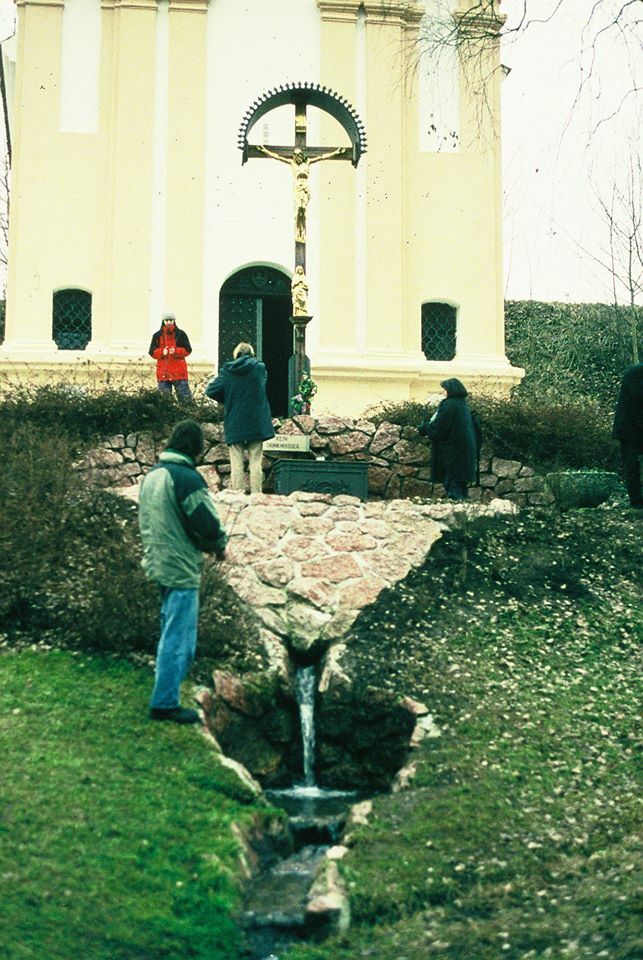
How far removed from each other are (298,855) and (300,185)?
971cm

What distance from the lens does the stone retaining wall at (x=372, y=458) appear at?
14.8 meters

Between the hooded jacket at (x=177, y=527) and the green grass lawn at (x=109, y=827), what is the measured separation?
1.11 meters

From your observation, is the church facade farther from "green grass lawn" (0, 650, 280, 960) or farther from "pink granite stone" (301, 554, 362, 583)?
"green grass lawn" (0, 650, 280, 960)

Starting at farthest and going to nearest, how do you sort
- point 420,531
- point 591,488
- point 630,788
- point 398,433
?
point 398,433, point 591,488, point 420,531, point 630,788

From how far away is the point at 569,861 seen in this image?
731 cm

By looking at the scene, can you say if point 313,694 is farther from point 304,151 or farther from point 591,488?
point 304,151

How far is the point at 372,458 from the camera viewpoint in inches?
599

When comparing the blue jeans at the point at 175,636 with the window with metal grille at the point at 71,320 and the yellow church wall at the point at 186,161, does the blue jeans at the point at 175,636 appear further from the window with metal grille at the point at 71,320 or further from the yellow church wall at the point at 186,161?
the window with metal grille at the point at 71,320

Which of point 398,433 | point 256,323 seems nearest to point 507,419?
point 398,433

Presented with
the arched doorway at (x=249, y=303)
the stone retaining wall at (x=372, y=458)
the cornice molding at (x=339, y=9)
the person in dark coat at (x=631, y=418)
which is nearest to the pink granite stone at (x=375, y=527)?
the stone retaining wall at (x=372, y=458)

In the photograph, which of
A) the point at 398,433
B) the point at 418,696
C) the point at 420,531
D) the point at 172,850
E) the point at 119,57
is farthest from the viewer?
the point at 119,57

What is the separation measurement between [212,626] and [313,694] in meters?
1.00

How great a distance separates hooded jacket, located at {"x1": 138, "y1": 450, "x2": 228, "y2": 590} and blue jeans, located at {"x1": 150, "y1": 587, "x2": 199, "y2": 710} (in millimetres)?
95

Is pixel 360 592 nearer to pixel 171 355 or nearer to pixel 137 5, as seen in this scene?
pixel 171 355
